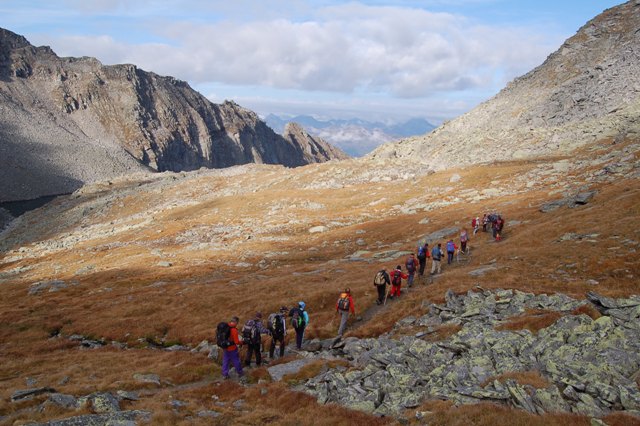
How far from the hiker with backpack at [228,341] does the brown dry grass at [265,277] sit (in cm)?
142

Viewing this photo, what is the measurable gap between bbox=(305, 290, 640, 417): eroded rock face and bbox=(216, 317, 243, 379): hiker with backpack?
4.77 metres

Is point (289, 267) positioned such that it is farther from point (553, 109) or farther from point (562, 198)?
point (553, 109)

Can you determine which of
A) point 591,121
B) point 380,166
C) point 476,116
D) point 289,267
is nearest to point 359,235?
point 289,267

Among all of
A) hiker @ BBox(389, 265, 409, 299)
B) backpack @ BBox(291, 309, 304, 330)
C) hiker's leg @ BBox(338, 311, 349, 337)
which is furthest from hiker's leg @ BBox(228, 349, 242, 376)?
hiker @ BBox(389, 265, 409, 299)

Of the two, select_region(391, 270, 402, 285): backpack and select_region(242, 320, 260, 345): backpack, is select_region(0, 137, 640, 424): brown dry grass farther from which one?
select_region(242, 320, 260, 345): backpack

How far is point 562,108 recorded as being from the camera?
3984 inches

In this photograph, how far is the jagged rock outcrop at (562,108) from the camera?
297 ft

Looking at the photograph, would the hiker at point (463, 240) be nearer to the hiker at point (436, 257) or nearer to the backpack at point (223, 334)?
the hiker at point (436, 257)

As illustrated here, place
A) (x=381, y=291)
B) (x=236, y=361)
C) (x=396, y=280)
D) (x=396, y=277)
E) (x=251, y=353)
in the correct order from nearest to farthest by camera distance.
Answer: (x=236, y=361) → (x=251, y=353) → (x=381, y=291) → (x=396, y=277) → (x=396, y=280)

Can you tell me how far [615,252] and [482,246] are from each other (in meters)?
14.0

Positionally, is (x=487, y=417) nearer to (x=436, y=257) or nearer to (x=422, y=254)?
(x=422, y=254)

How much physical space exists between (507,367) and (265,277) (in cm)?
3278

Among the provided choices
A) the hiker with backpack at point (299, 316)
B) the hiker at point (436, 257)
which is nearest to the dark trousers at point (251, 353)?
the hiker with backpack at point (299, 316)

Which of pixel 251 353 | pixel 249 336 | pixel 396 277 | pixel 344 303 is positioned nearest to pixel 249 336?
pixel 249 336
